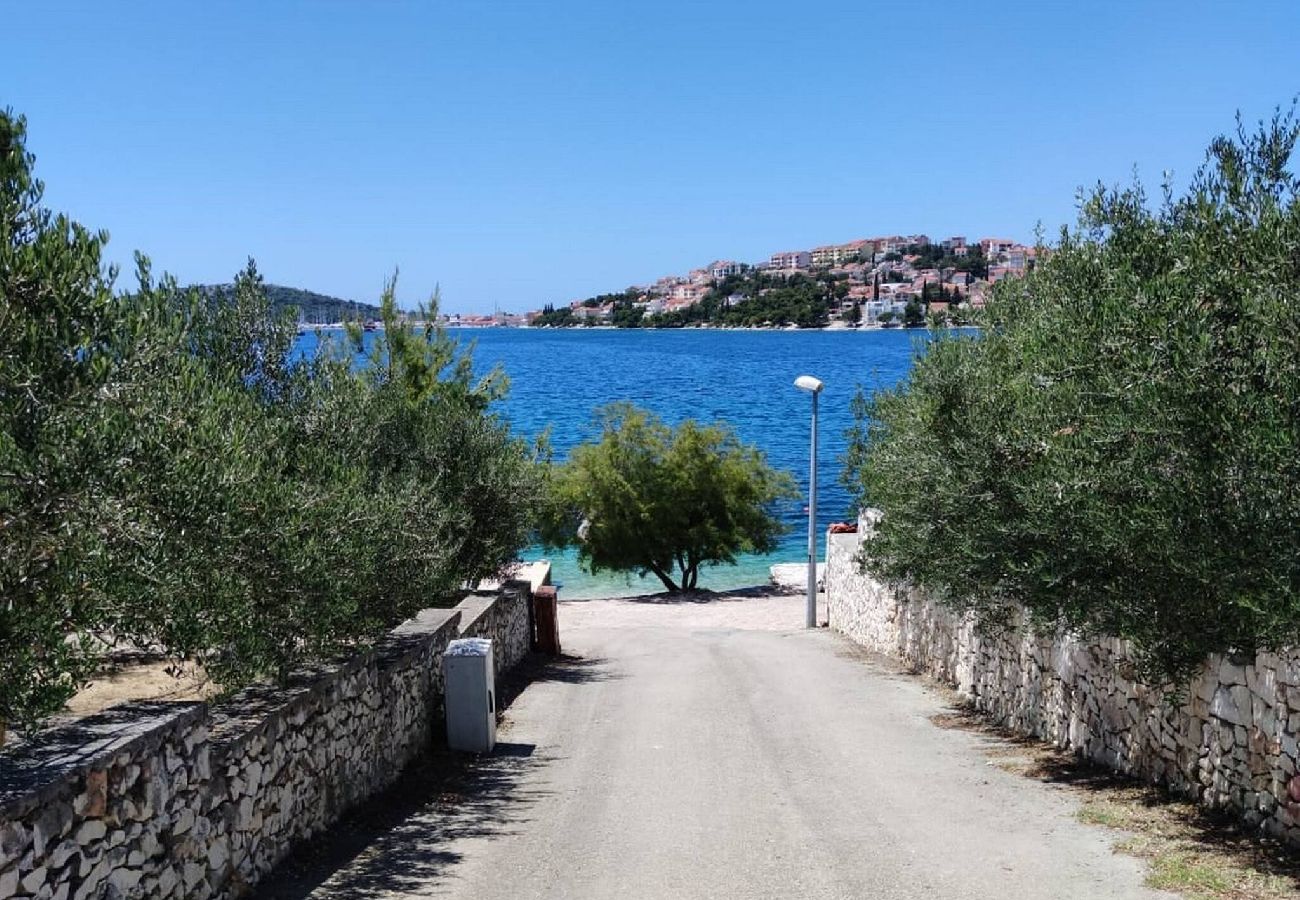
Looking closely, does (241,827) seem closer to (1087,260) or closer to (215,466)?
(215,466)

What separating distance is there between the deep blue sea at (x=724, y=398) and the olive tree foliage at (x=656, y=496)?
2.17 metres

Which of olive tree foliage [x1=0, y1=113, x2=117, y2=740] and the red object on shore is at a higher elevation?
olive tree foliage [x1=0, y1=113, x2=117, y2=740]

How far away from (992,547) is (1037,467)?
152 centimetres

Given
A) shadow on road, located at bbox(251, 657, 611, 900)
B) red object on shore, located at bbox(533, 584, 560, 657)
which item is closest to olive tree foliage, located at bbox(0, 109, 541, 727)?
shadow on road, located at bbox(251, 657, 611, 900)

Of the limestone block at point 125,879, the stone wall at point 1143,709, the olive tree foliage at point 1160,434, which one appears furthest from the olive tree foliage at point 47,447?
the stone wall at point 1143,709

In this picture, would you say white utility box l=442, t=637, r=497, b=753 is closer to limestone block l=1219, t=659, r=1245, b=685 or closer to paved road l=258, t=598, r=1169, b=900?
paved road l=258, t=598, r=1169, b=900

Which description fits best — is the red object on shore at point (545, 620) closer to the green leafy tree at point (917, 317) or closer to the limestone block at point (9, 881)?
the green leafy tree at point (917, 317)

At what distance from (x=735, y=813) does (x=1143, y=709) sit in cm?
392

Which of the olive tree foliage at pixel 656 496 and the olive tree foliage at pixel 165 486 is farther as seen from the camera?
the olive tree foliage at pixel 656 496

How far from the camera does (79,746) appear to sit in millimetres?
5996

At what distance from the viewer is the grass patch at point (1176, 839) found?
744 cm

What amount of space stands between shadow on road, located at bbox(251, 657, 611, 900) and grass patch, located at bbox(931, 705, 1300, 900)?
4.93 m

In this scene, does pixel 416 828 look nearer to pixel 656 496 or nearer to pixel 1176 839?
pixel 1176 839

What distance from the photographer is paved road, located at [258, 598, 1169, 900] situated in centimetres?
798
